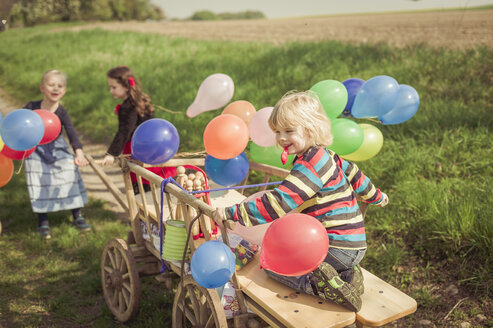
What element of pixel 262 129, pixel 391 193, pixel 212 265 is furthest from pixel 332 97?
pixel 391 193

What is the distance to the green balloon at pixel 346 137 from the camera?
97.2 inches

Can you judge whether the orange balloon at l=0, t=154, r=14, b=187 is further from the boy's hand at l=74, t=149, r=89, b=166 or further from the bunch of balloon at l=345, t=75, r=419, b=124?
the bunch of balloon at l=345, t=75, r=419, b=124

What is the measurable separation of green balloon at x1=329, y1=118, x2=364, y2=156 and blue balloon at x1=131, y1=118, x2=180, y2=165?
0.97 meters

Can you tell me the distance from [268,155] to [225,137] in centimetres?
58

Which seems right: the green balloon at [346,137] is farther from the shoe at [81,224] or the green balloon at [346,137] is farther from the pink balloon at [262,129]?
the shoe at [81,224]

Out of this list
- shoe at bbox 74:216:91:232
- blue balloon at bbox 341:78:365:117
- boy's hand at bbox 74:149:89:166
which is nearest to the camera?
blue balloon at bbox 341:78:365:117

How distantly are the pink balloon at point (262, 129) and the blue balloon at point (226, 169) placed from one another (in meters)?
0.19

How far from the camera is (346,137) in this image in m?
2.47

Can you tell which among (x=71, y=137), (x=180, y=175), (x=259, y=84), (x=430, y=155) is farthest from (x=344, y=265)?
(x=259, y=84)

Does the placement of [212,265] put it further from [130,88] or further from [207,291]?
[130,88]

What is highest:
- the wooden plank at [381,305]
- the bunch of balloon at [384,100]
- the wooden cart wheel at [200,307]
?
the bunch of balloon at [384,100]

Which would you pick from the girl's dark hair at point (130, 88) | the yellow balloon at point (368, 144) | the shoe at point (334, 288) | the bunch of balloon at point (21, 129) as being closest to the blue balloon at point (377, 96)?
the yellow balloon at point (368, 144)

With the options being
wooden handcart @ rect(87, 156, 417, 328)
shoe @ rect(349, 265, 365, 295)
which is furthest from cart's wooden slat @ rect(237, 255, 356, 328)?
shoe @ rect(349, 265, 365, 295)

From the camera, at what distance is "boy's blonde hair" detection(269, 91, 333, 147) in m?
1.93
